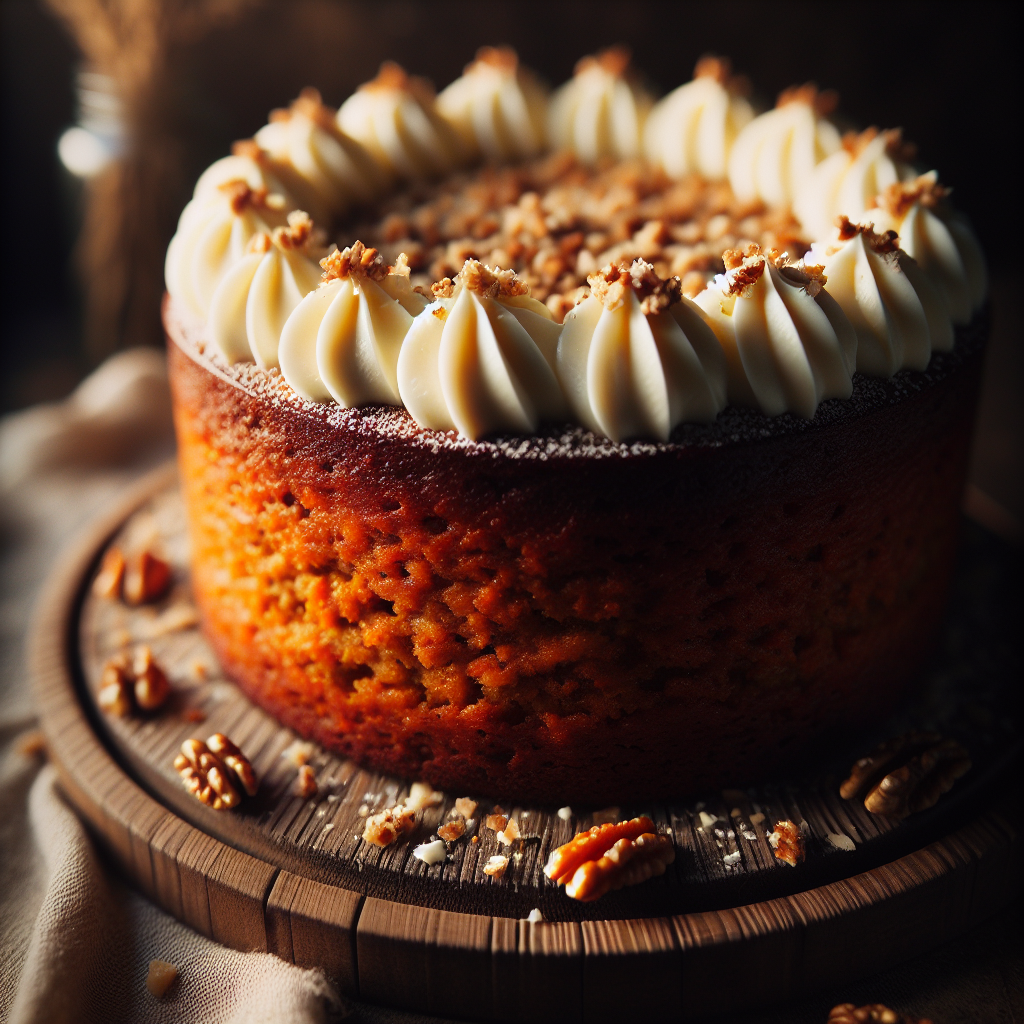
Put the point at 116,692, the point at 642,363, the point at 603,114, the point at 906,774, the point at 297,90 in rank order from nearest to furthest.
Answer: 1. the point at 642,363
2. the point at 906,774
3. the point at 116,692
4. the point at 603,114
5. the point at 297,90

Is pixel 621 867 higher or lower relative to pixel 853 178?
lower

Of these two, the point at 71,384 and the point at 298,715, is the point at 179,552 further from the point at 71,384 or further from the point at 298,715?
the point at 71,384

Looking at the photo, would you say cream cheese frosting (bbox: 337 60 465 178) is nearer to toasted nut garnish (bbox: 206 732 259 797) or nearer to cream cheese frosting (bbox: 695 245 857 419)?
cream cheese frosting (bbox: 695 245 857 419)

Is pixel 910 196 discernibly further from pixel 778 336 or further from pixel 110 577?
pixel 110 577

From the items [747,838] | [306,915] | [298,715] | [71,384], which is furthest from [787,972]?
[71,384]

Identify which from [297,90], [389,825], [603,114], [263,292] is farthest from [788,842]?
[297,90]
